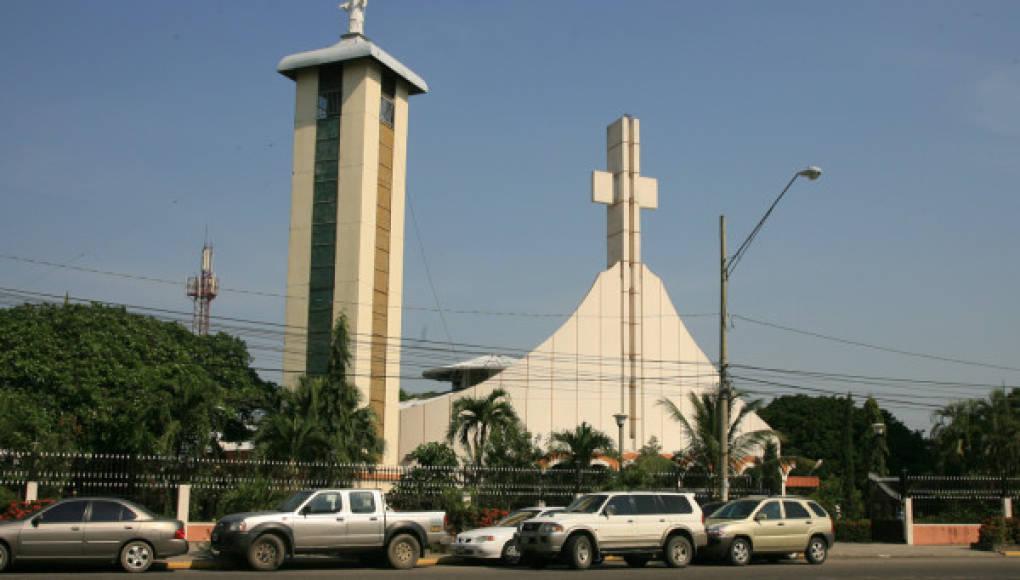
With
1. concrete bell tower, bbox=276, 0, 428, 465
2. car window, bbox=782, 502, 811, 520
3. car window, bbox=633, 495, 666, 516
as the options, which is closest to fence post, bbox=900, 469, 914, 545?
car window, bbox=782, 502, 811, 520

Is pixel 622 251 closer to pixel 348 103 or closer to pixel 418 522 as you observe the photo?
pixel 348 103

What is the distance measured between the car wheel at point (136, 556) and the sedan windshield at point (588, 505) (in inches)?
332

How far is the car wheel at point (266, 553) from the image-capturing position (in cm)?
1980

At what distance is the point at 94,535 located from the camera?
19.2 m

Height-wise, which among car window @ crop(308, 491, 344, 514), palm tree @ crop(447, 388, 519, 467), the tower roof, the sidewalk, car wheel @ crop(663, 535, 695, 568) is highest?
the tower roof

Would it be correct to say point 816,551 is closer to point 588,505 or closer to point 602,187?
point 588,505

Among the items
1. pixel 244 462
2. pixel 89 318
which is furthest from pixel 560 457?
pixel 89 318

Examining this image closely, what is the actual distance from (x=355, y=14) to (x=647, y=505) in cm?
4066

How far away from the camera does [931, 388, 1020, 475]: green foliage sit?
1661 inches

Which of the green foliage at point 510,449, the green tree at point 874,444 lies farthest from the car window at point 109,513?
the green tree at point 874,444

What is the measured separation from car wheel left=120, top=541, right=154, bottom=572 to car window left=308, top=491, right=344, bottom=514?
10.1ft

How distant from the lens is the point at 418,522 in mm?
21516

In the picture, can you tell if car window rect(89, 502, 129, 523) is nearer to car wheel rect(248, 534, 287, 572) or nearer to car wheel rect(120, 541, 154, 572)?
car wheel rect(120, 541, 154, 572)

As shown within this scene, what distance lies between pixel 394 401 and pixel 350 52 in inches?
720
